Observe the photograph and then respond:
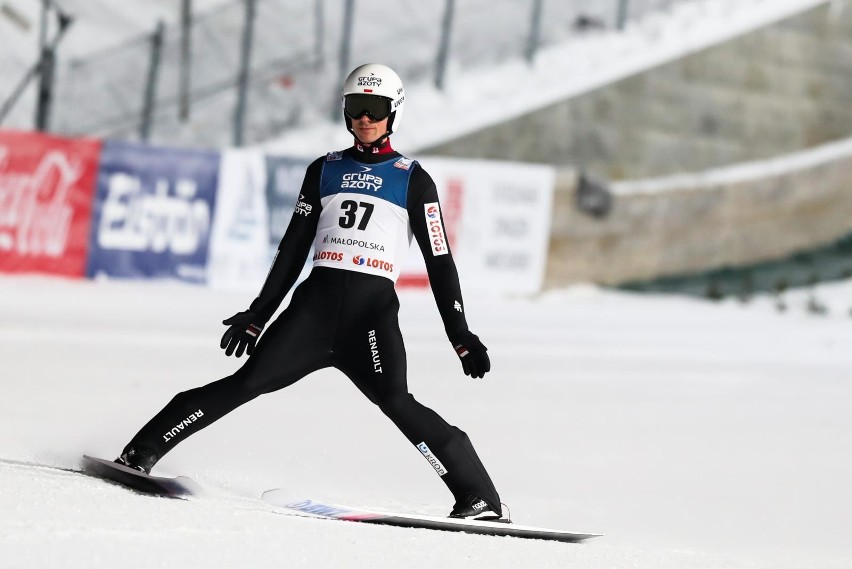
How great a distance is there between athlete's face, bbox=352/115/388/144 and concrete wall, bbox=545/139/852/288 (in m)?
12.4

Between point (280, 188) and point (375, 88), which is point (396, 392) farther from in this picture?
point (280, 188)

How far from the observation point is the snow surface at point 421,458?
4457 millimetres

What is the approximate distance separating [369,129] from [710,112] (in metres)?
16.4

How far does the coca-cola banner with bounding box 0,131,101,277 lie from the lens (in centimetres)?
1352

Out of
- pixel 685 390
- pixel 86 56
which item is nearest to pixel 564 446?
pixel 685 390

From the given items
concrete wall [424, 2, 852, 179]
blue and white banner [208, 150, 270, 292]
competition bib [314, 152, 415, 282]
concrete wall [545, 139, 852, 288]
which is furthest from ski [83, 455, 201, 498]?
concrete wall [424, 2, 852, 179]

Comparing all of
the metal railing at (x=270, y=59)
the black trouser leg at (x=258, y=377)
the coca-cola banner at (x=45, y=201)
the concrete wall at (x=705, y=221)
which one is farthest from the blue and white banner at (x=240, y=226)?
the black trouser leg at (x=258, y=377)

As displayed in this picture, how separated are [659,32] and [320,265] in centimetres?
1627

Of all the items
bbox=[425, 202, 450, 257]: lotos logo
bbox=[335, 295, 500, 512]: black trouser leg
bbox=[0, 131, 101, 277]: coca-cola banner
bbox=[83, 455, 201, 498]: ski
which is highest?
bbox=[0, 131, 101, 277]: coca-cola banner

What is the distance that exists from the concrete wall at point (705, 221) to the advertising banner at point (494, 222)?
0.39 metres

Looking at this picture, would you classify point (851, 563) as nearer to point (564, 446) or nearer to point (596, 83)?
point (564, 446)

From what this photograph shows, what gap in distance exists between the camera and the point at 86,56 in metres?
14.8

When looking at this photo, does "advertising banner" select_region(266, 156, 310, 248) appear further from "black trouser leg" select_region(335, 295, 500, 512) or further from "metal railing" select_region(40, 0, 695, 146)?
"black trouser leg" select_region(335, 295, 500, 512)

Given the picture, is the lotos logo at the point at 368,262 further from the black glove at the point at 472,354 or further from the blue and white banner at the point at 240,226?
the blue and white banner at the point at 240,226
